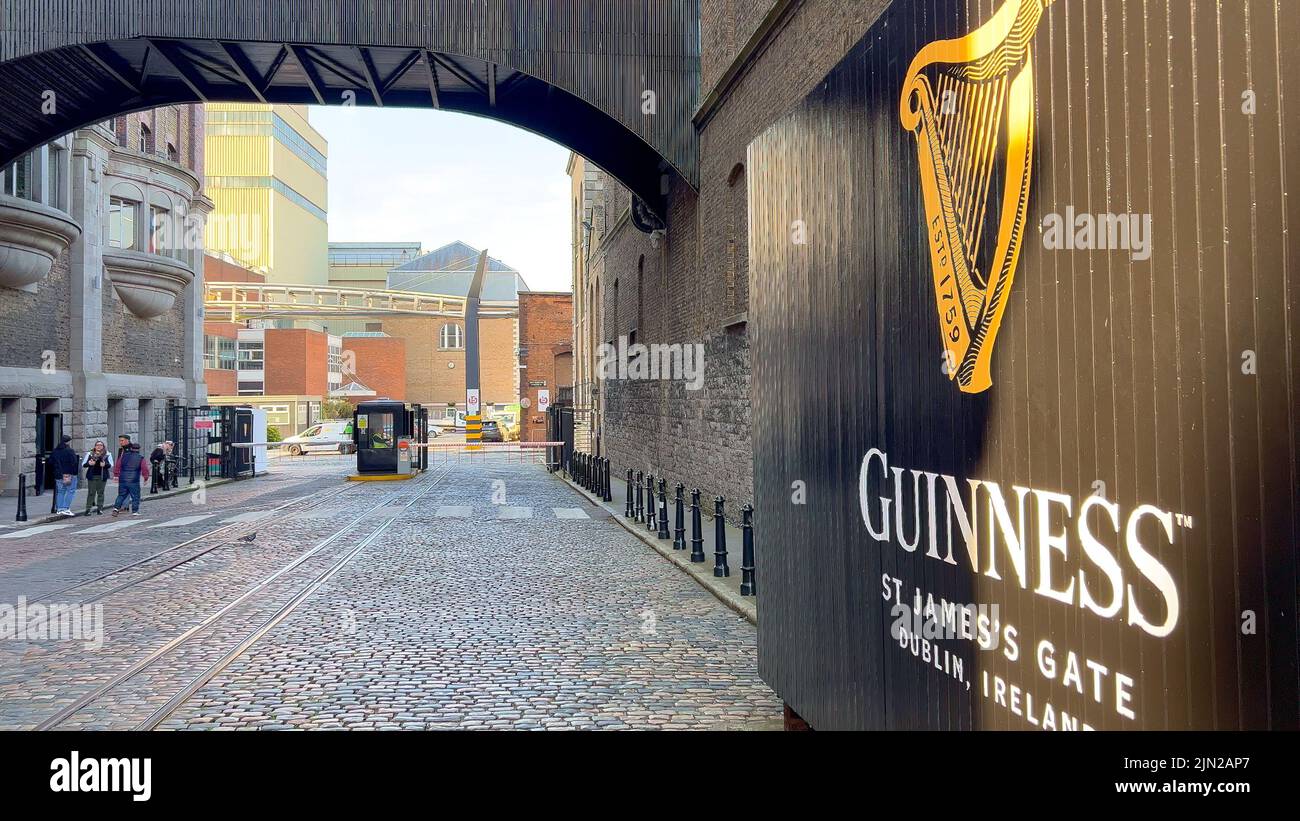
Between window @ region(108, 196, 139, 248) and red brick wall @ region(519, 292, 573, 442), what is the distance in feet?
84.9

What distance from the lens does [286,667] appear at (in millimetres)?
7602

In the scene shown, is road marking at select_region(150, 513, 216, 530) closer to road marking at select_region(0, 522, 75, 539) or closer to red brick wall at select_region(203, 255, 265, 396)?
road marking at select_region(0, 522, 75, 539)

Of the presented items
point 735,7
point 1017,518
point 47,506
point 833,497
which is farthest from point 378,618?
point 47,506

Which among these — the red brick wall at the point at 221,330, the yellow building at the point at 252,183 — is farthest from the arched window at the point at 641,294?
the yellow building at the point at 252,183

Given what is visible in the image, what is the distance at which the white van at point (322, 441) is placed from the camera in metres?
54.6

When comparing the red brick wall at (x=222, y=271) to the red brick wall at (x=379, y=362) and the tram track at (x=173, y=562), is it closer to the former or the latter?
the red brick wall at (x=379, y=362)

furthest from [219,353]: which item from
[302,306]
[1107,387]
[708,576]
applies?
[1107,387]

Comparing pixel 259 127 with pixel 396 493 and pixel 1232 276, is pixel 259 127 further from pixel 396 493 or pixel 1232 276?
pixel 1232 276

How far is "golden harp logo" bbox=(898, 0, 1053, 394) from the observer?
3.26 m

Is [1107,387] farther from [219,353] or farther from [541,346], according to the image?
[219,353]

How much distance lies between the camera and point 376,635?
28.8ft

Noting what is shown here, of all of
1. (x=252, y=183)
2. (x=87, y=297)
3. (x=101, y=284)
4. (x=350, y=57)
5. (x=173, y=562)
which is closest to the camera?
(x=173, y=562)

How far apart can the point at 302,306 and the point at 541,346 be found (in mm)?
17776
